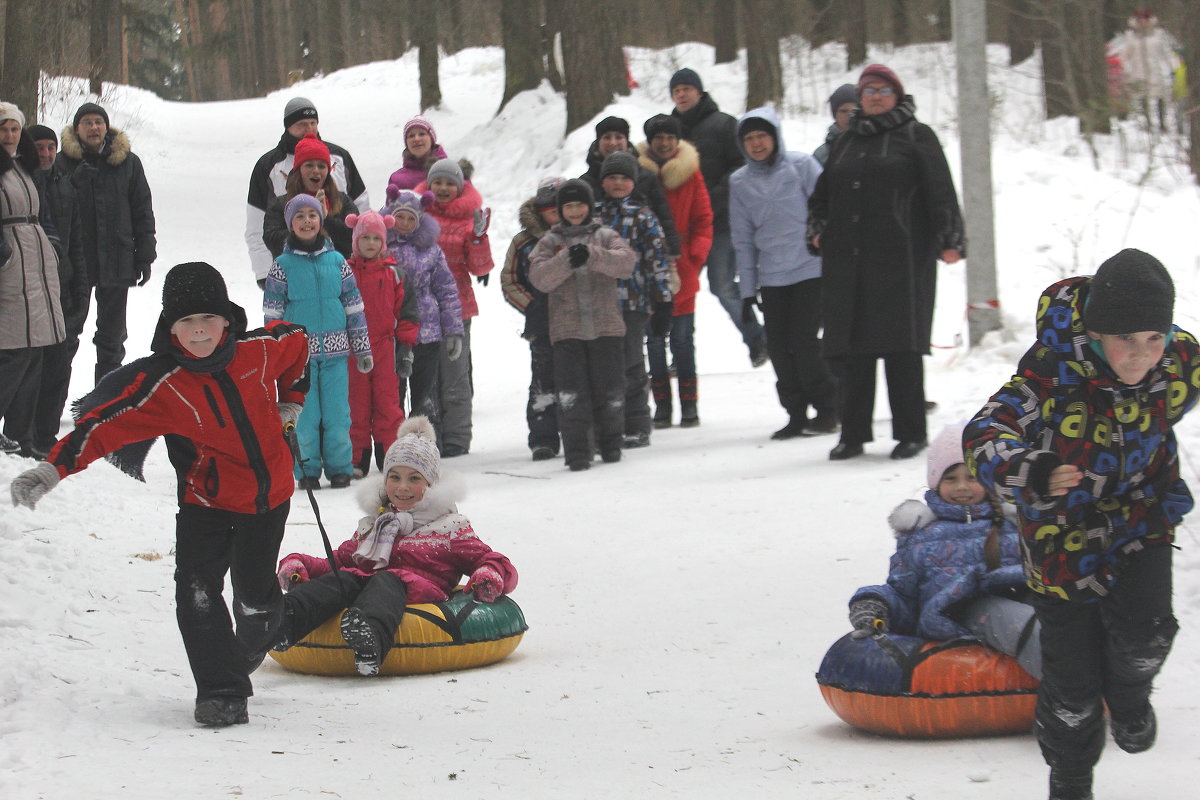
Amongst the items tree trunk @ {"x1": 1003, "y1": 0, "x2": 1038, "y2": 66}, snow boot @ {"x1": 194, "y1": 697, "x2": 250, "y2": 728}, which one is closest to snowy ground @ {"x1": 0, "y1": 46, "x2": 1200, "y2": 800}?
snow boot @ {"x1": 194, "y1": 697, "x2": 250, "y2": 728}

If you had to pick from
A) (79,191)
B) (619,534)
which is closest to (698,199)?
(619,534)

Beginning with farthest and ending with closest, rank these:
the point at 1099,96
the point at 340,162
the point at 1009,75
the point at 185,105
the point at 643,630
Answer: the point at 185,105
the point at 1009,75
the point at 1099,96
the point at 340,162
the point at 643,630

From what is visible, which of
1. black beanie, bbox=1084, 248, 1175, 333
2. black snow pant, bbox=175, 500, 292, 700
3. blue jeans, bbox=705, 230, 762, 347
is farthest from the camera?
blue jeans, bbox=705, 230, 762, 347

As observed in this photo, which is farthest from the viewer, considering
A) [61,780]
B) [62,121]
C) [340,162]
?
[62,121]

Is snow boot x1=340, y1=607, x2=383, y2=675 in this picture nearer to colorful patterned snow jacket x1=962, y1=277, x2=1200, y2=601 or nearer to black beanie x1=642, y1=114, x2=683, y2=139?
colorful patterned snow jacket x1=962, y1=277, x2=1200, y2=601

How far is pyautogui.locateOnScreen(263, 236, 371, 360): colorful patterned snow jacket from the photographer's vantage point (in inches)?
379

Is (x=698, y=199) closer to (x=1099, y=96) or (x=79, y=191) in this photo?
(x=79, y=191)

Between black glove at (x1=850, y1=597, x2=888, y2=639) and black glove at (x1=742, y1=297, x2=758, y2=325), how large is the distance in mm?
5676

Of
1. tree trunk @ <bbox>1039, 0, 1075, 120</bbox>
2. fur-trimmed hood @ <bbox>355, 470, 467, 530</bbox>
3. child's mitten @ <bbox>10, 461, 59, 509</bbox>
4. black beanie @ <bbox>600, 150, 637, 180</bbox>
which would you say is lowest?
fur-trimmed hood @ <bbox>355, 470, 467, 530</bbox>

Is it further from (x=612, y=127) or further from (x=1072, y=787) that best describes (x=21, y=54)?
(x=1072, y=787)

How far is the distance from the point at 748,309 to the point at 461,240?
2365 mm

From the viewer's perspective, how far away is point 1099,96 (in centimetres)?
2220

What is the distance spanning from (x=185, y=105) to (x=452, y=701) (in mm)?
35762

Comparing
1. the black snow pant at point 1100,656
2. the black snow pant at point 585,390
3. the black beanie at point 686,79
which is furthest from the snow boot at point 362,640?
the black beanie at point 686,79
